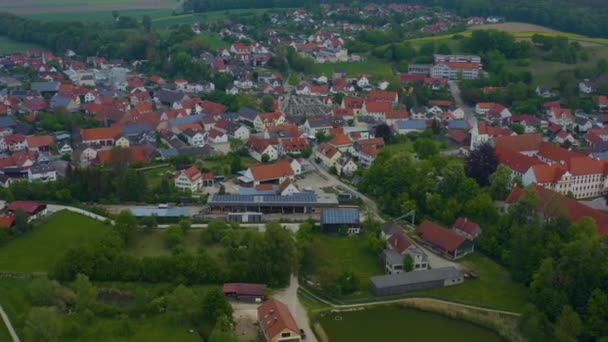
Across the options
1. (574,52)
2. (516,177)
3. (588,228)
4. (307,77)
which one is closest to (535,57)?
(574,52)

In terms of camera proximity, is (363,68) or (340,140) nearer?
(340,140)

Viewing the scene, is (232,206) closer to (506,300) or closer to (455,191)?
(455,191)

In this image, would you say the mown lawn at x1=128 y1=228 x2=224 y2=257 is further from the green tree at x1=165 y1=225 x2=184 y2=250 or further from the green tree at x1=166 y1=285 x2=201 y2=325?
the green tree at x1=166 y1=285 x2=201 y2=325

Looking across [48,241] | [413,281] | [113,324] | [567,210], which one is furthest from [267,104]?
[113,324]

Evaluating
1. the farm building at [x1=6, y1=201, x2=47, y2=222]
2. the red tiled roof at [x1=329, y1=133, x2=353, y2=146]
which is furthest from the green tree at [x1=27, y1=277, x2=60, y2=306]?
the red tiled roof at [x1=329, y1=133, x2=353, y2=146]

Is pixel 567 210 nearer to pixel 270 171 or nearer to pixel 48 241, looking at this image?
pixel 270 171
